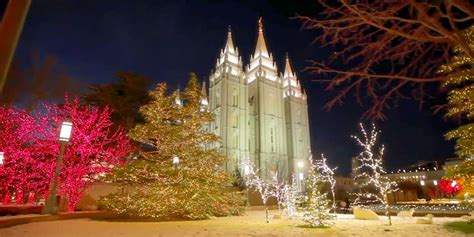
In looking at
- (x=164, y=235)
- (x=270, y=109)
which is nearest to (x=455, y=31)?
(x=164, y=235)

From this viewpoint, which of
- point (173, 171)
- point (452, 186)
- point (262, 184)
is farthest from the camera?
point (452, 186)

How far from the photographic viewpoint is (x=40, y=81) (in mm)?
15172

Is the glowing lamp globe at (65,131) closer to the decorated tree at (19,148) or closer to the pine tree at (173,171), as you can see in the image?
the pine tree at (173,171)

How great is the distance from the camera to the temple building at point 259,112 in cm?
5709

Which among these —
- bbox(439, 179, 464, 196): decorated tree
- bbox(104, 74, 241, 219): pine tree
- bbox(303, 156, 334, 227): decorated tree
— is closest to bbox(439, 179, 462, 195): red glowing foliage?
bbox(439, 179, 464, 196): decorated tree

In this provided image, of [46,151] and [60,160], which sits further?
[46,151]

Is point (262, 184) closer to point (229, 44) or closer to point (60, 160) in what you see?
point (60, 160)

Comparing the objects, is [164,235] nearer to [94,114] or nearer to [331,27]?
[331,27]

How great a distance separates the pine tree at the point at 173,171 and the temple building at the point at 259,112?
127 ft

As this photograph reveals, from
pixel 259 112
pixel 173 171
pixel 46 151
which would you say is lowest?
pixel 173 171

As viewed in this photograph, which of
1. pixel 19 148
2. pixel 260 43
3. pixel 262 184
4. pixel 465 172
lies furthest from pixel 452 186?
pixel 260 43

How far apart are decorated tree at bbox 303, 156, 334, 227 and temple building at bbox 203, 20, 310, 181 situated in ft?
136

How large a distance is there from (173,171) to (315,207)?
5993mm

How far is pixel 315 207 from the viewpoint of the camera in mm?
10492
